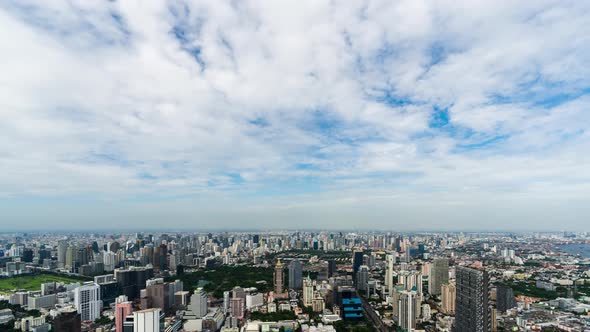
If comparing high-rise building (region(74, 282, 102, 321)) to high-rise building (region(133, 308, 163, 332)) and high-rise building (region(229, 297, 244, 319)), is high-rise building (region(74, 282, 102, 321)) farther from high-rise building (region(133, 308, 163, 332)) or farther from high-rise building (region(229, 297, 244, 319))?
high-rise building (region(133, 308, 163, 332))

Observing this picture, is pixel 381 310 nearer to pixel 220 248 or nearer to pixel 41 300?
pixel 41 300

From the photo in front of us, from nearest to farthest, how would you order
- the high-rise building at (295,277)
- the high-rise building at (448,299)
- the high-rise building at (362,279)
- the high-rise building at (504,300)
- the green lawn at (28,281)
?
the high-rise building at (504,300) < the high-rise building at (448,299) < the green lawn at (28,281) < the high-rise building at (362,279) < the high-rise building at (295,277)

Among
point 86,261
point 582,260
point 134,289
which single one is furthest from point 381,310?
point 86,261

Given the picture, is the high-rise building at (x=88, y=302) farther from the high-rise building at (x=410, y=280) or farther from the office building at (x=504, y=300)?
the office building at (x=504, y=300)

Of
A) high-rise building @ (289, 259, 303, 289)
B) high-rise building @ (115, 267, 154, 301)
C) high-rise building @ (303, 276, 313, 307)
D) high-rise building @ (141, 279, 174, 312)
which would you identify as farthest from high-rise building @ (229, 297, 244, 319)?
high-rise building @ (289, 259, 303, 289)

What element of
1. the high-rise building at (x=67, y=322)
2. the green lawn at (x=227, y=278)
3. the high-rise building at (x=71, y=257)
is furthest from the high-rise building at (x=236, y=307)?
the high-rise building at (x=71, y=257)

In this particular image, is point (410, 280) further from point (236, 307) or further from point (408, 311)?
point (236, 307)

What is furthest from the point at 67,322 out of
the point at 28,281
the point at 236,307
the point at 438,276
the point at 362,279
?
the point at 438,276
